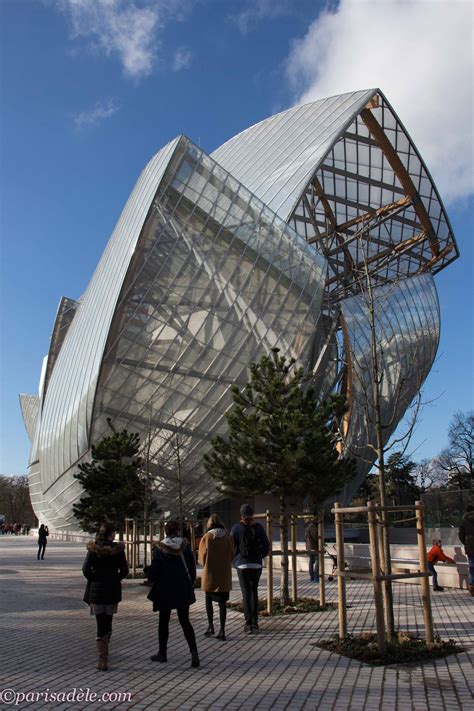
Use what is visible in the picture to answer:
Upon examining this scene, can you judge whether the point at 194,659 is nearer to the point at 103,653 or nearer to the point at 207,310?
the point at 103,653

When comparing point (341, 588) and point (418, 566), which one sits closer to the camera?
point (341, 588)

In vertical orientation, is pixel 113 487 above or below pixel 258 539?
above

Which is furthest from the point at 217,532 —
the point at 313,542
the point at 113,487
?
the point at 113,487

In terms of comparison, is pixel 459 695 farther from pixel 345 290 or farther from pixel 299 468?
pixel 345 290

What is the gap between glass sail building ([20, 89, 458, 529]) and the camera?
2894 cm

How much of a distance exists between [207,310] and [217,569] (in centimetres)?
2111

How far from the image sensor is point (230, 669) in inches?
292

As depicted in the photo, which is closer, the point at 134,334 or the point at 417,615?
the point at 417,615

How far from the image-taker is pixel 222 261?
29953 mm

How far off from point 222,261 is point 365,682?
81.1 ft

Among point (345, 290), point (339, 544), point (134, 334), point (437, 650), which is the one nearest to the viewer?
point (437, 650)

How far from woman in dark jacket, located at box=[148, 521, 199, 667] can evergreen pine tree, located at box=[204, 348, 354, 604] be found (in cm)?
510

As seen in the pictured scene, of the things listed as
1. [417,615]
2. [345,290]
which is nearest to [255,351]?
[345,290]

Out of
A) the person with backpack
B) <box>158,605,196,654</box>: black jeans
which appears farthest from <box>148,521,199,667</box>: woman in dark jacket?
the person with backpack
